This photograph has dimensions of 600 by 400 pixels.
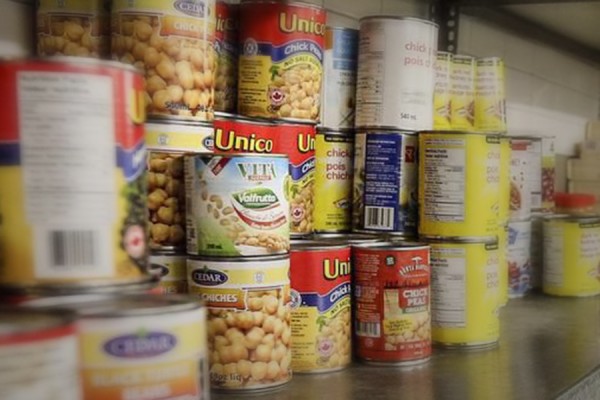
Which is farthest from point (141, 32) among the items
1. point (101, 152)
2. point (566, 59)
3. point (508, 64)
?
point (566, 59)

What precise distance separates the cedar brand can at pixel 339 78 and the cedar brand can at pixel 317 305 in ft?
0.98

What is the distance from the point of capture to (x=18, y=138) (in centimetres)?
79

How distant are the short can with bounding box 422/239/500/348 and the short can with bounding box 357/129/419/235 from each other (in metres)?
0.06

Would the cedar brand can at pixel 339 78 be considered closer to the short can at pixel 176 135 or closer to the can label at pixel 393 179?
the can label at pixel 393 179

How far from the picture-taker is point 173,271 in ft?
3.78

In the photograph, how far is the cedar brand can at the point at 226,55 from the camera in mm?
1342

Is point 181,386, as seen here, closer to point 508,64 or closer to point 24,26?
point 24,26

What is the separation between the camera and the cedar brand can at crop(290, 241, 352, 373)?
1247 mm

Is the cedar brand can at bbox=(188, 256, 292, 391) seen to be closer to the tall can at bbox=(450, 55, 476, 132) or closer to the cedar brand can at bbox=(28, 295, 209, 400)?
the cedar brand can at bbox=(28, 295, 209, 400)

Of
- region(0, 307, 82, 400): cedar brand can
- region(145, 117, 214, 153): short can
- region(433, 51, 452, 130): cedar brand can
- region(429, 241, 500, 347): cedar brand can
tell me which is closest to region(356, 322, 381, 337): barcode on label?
region(429, 241, 500, 347): cedar brand can

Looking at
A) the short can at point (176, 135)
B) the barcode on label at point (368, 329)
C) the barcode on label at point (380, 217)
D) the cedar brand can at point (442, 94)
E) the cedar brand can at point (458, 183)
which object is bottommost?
the barcode on label at point (368, 329)

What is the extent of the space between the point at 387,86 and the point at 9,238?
818 millimetres

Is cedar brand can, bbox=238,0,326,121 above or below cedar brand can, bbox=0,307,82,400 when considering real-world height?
→ above

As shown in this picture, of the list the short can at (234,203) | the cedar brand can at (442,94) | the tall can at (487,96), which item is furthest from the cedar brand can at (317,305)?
the tall can at (487,96)
